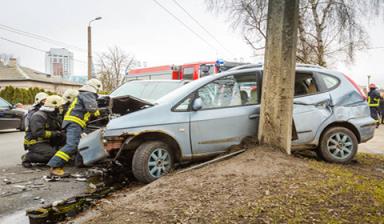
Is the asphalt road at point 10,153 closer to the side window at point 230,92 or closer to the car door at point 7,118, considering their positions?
the car door at point 7,118

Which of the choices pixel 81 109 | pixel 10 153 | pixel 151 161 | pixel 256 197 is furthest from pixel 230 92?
pixel 10 153

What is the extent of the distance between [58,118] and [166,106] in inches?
110

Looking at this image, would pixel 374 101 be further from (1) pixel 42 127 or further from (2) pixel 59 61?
(2) pixel 59 61

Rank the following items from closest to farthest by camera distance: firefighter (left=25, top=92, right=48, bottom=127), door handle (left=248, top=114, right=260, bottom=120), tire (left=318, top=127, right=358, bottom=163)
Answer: door handle (left=248, top=114, right=260, bottom=120) < tire (left=318, top=127, right=358, bottom=163) < firefighter (left=25, top=92, right=48, bottom=127)

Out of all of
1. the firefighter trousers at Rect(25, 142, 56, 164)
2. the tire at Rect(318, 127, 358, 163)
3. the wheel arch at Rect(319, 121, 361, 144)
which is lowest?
the firefighter trousers at Rect(25, 142, 56, 164)

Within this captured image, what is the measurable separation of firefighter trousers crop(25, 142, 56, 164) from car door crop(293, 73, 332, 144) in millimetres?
4501

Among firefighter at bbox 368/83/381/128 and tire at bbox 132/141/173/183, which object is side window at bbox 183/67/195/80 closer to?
firefighter at bbox 368/83/381/128

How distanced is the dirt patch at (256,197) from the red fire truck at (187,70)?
26.4 ft

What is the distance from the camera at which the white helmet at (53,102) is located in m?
6.08

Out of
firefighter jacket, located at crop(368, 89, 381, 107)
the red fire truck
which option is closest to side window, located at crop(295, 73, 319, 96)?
the red fire truck

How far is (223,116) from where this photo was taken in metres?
4.89

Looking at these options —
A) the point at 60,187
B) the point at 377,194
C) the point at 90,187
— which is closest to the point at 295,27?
the point at 377,194

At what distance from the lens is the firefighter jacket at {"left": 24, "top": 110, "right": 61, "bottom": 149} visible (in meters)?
5.84

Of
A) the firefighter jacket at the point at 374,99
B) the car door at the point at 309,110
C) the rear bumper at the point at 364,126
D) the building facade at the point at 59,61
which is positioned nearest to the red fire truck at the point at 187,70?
the firefighter jacket at the point at 374,99
